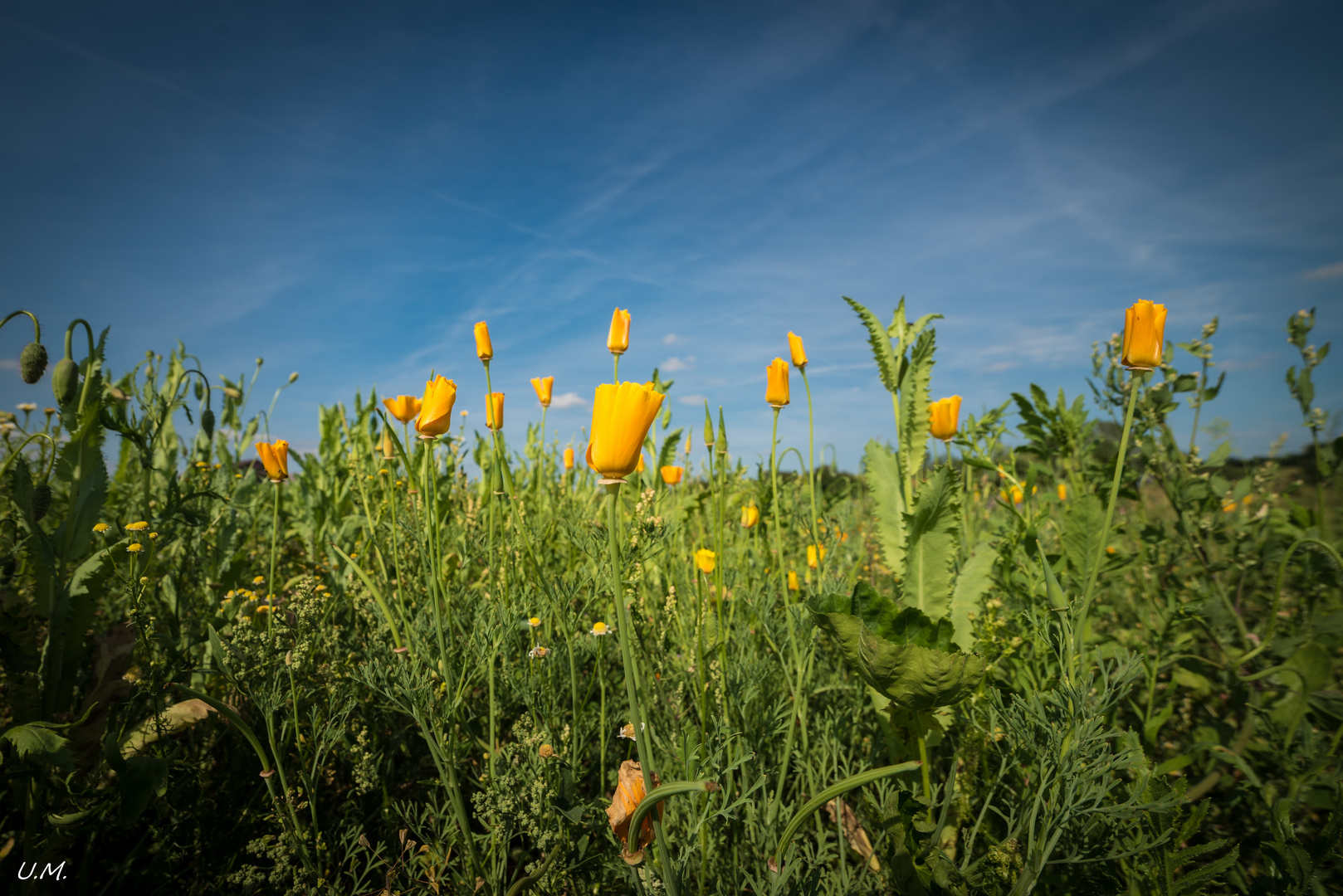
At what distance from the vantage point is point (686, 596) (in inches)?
77.2

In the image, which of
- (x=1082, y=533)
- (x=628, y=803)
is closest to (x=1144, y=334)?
(x=1082, y=533)

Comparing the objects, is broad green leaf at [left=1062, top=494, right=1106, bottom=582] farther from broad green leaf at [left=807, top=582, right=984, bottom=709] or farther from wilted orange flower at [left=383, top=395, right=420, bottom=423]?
wilted orange flower at [left=383, top=395, right=420, bottom=423]

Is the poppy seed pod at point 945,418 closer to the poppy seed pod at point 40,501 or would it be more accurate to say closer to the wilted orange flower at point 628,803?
the wilted orange flower at point 628,803

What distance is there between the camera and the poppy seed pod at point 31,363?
1.49 metres

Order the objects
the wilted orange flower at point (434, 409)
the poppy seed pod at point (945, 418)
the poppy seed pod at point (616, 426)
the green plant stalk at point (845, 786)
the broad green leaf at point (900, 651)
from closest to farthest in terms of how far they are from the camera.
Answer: the green plant stalk at point (845, 786), the poppy seed pod at point (616, 426), the broad green leaf at point (900, 651), the wilted orange flower at point (434, 409), the poppy seed pod at point (945, 418)

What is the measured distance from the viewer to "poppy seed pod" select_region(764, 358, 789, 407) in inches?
63.5

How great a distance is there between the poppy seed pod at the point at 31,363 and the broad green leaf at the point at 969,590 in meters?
2.41

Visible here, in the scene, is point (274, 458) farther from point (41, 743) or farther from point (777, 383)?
point (777, 383)

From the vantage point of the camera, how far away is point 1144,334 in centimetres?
127

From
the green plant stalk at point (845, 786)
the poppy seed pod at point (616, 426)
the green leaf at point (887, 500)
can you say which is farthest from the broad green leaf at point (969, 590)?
the poppy seed pod at point (616, 426)

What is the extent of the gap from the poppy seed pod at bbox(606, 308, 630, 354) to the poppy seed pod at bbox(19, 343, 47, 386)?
1460mm

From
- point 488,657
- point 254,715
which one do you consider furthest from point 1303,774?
point 254,715

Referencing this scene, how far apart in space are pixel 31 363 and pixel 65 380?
16cm

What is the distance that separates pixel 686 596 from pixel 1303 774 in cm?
157
